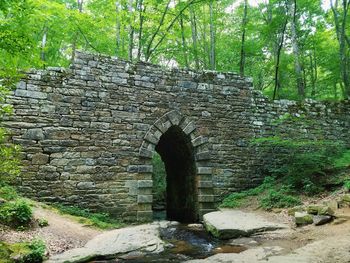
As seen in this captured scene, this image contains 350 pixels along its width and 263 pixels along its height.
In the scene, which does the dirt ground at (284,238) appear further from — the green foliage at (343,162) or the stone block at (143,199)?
the green foliage at (343,162)

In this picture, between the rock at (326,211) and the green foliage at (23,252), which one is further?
the rock at (326,211)

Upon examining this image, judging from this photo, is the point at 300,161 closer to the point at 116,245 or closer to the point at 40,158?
the point at 116,245

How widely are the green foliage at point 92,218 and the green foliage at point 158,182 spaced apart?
27.8ft

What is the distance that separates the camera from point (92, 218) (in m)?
7.01

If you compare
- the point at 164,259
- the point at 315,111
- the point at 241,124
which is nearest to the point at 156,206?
the point at 241,124

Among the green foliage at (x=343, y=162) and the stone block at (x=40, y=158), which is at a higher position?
the stone block at (x=40, y=158)

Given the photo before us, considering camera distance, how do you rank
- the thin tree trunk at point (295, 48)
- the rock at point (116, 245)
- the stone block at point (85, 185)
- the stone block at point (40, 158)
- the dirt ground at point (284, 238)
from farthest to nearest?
the thin tree trunk at point (295, 48) → the stone block at point (85, 185) → the stone block at point (40, 158) → the rock at point (116, 245) → the dirt ground at point (284, 238)

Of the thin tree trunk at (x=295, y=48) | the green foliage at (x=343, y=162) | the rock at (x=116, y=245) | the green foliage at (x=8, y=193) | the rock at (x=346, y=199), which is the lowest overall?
the rock at (x=116, y=245)

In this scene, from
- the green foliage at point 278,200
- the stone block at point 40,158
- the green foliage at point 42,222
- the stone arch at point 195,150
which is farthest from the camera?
the stone arch at point 195,150

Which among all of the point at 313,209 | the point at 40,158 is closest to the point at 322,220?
the point at 313,209

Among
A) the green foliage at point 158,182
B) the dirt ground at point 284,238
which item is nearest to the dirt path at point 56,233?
the dirt ground at point 284,238

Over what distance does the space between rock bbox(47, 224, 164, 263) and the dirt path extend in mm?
226

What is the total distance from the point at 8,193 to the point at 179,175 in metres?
5.86

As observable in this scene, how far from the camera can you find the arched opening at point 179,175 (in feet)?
30.2
